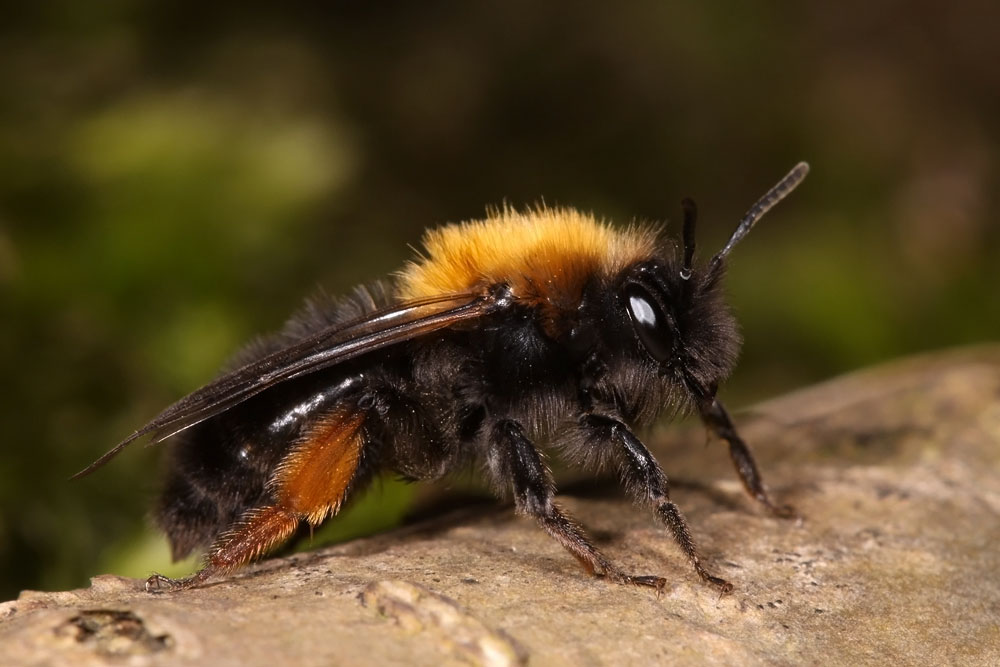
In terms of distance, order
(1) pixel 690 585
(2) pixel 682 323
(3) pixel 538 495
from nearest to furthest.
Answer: (1) pixel 690 585 < (3) pixel 538 495 < (2) pixel 682 323

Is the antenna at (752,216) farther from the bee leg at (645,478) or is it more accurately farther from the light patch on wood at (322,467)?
the light patch on wood at (322,467)

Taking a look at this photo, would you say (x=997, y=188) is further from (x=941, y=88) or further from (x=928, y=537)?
(x=928, y=537)

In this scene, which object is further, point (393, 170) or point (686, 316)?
point (393, 170)

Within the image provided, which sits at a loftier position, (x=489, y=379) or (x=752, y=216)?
(x=752, y=216)

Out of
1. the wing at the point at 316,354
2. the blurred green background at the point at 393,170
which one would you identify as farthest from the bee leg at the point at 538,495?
the blurred green background at the point at 393,170

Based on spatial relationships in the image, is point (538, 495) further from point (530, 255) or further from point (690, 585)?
point (530, 255)

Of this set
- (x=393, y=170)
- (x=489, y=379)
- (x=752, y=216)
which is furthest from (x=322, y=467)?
(x=393, y=170)
